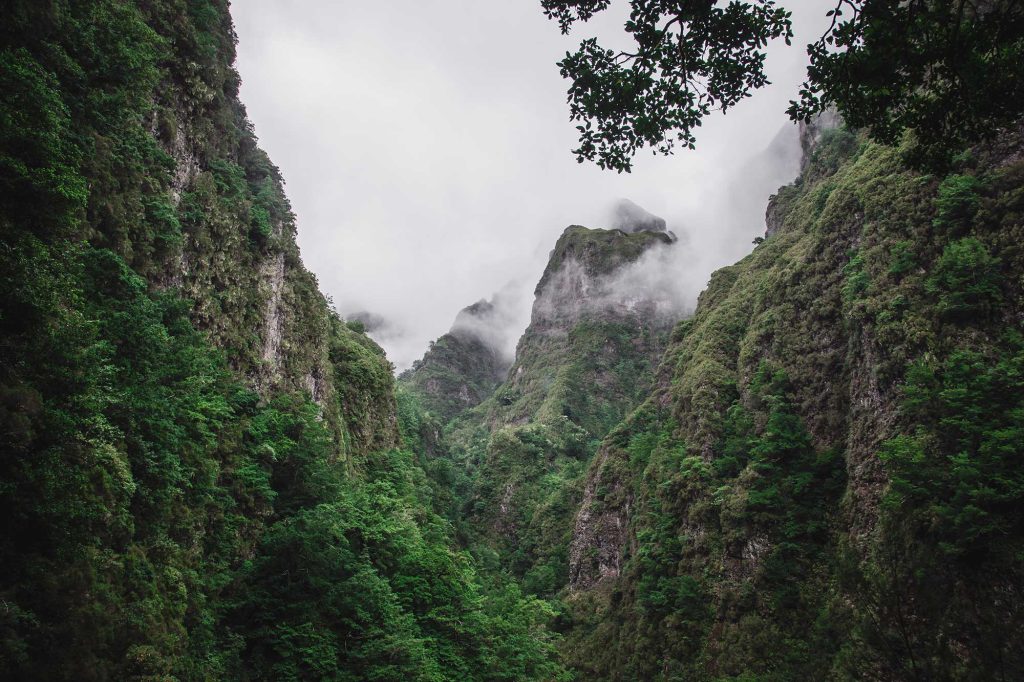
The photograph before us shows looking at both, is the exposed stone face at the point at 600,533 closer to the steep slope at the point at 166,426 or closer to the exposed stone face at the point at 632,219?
the steep slope at the point at 166,426

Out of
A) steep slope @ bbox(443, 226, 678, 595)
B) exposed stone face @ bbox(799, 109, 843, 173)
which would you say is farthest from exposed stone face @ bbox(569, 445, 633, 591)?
exposed stone face @ bbox(799, 109, 843, 173)

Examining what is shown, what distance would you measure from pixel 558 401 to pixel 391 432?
4000 cm

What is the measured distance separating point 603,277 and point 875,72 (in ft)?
316

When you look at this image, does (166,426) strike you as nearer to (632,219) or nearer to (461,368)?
A: (461,368)

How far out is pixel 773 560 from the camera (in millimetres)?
→ 21203

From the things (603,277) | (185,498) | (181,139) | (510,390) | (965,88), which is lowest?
(185,498)

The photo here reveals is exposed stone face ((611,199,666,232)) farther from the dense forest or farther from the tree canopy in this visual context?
the tree canopy

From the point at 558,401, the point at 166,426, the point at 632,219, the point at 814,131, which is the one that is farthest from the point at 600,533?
the point at 632,219

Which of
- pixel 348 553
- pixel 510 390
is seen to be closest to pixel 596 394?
pixel 510 390

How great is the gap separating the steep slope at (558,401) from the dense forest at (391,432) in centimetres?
1118

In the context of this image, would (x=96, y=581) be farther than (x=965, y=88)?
Yes

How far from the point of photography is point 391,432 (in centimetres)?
3806

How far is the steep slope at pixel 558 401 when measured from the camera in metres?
50.3

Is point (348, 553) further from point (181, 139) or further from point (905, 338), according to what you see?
point (905, 338)
